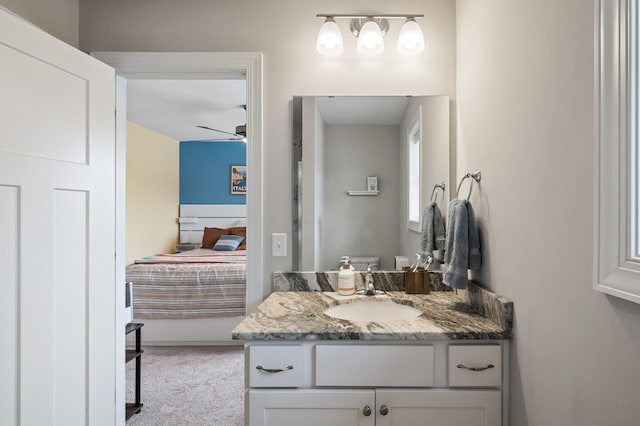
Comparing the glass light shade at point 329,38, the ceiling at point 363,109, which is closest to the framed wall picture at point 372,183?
the ceiling at point 363,109

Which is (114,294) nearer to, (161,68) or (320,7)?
(161,68)

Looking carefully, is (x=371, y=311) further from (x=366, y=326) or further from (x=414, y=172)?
(x=414, y=172)

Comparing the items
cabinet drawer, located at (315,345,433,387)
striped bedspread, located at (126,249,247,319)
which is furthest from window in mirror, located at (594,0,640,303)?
striped bedspread, located at (126,249,247,319)

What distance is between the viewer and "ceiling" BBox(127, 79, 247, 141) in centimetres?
352

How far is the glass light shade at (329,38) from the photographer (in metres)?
1.74

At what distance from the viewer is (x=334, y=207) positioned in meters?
1.89

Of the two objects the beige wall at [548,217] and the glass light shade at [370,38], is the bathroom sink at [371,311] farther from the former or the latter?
the glass light shade at [370,38]

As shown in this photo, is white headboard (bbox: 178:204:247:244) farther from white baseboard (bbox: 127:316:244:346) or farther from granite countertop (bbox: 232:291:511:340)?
granite countertop (bbox: 232:291:511:340)

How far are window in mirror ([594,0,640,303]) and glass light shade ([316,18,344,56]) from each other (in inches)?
44.5

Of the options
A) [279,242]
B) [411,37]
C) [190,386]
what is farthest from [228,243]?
[411,37]

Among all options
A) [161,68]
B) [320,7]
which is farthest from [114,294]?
[320,7]

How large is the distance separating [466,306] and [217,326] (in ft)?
8.55

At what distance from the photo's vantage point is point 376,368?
4.21 feet

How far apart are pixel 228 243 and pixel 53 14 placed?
13.2 feet
